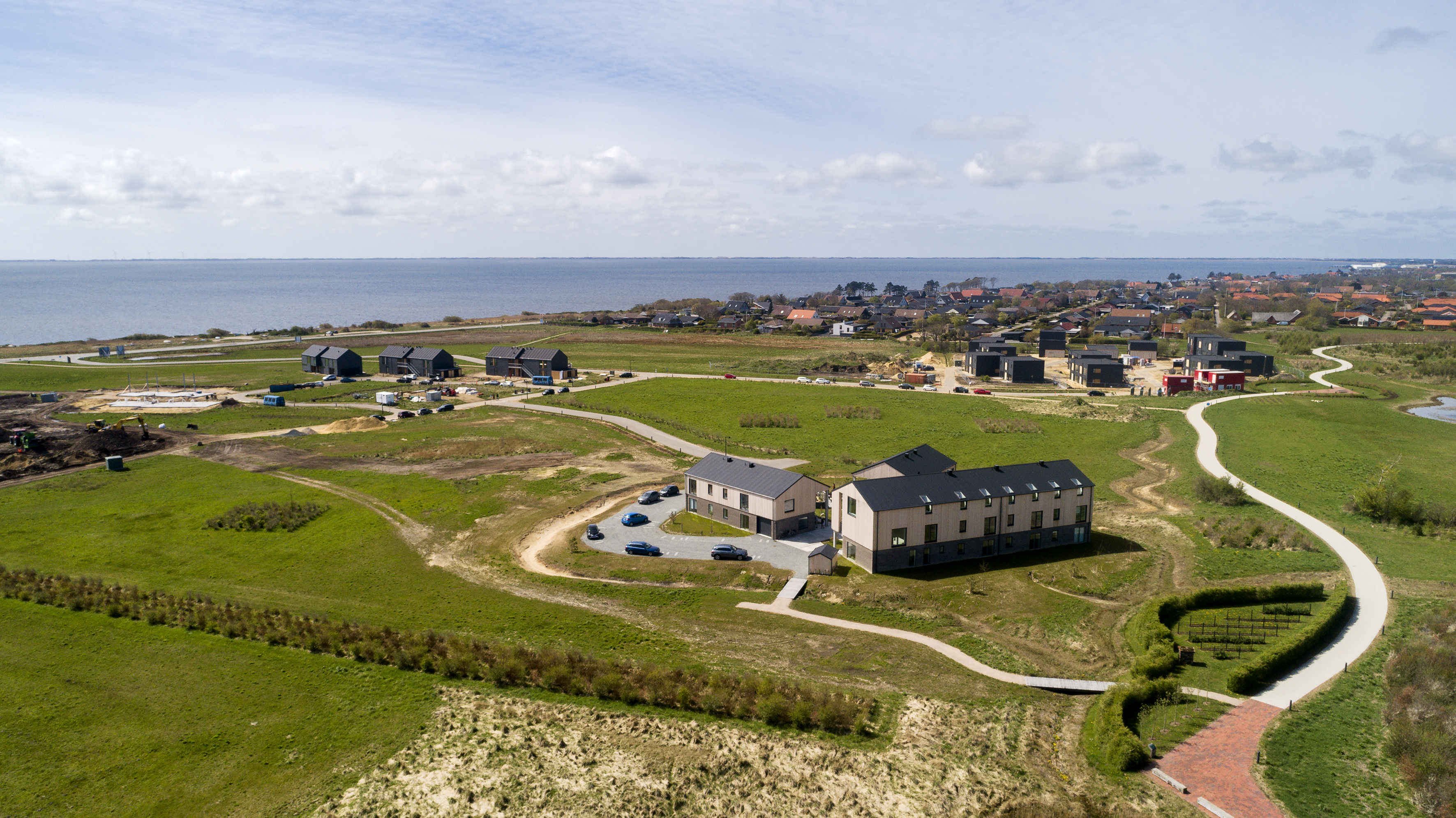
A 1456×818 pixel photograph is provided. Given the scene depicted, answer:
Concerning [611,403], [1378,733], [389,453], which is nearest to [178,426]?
[389,453]

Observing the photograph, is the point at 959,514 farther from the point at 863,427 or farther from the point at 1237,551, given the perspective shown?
the point at 863,427

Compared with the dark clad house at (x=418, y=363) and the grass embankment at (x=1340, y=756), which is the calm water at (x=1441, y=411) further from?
the dark clad house at (x=418, y=363)

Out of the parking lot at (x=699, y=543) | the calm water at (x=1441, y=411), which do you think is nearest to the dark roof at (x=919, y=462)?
the parking lot at (x=699, y=543)

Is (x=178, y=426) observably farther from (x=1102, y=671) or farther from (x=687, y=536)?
(x=1102, y=671)

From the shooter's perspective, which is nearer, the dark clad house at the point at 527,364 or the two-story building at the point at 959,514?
the two-story building at the point at 959,514

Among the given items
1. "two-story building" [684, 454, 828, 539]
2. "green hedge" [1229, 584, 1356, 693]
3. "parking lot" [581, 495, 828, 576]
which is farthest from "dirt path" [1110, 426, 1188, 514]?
A: "parking lot" [581, 495, 828, 576]

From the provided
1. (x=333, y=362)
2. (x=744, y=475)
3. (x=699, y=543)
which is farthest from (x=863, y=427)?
(x=333, y=362)

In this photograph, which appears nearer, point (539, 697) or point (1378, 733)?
point (1378, 733)
